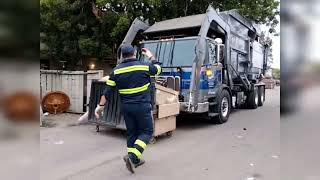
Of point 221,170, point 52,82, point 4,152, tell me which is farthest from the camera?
point 52,82

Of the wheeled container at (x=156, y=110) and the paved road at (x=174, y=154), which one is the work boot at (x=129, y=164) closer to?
the paved road at (x=174, y=154)

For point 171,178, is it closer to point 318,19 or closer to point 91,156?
point 91,156

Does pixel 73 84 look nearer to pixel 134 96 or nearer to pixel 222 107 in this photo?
pixel 222 107

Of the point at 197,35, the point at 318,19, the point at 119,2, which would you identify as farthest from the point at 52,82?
the point at 318,19

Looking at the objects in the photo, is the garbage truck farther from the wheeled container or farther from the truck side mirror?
the wheeled container

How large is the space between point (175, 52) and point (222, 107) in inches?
77.5

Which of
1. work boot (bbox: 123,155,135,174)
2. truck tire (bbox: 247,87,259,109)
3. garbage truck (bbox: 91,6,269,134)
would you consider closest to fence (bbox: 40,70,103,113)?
garbage truck (bbox: 91,6,269,134)

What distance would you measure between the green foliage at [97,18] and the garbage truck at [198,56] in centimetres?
302

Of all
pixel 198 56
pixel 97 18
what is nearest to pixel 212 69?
pixel 198 56

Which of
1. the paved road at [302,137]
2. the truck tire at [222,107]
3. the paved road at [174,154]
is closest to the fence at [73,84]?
the paved road at [174,154]

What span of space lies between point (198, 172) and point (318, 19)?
3607 mm

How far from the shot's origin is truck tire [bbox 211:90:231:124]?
28.9 feet

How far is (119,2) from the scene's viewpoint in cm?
1251

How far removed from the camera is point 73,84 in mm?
10625
